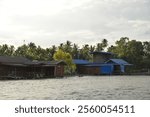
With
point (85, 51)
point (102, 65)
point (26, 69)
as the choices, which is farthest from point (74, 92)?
point (85, 51)

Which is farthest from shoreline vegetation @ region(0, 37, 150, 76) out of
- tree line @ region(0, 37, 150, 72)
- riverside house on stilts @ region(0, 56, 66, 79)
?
riverside house on stilts @ region(0, 56, 66, 79)

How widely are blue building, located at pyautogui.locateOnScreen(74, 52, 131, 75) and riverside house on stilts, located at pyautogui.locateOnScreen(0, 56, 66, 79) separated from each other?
66.1ft

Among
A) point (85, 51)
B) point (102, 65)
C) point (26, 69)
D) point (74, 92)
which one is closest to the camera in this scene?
point (74, 92)

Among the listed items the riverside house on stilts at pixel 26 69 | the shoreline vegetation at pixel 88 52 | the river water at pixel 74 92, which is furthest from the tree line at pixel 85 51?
the river water at pixel 74 92

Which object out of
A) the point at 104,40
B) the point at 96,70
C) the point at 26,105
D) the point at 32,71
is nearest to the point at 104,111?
the point at 26,105

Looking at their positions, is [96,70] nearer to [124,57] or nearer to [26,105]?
[124,57]

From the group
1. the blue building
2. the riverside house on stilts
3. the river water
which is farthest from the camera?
the blue building

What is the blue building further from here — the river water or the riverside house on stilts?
the river water

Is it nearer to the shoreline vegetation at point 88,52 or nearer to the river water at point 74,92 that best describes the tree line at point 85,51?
the shoreline vegetation at point 88,52

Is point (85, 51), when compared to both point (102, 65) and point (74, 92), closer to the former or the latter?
point (102, 65)

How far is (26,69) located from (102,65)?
26.1 m

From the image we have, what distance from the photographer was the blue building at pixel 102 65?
7275 centimetres

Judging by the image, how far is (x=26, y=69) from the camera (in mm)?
52219

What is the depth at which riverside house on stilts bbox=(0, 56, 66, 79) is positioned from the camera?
47.4 metres
